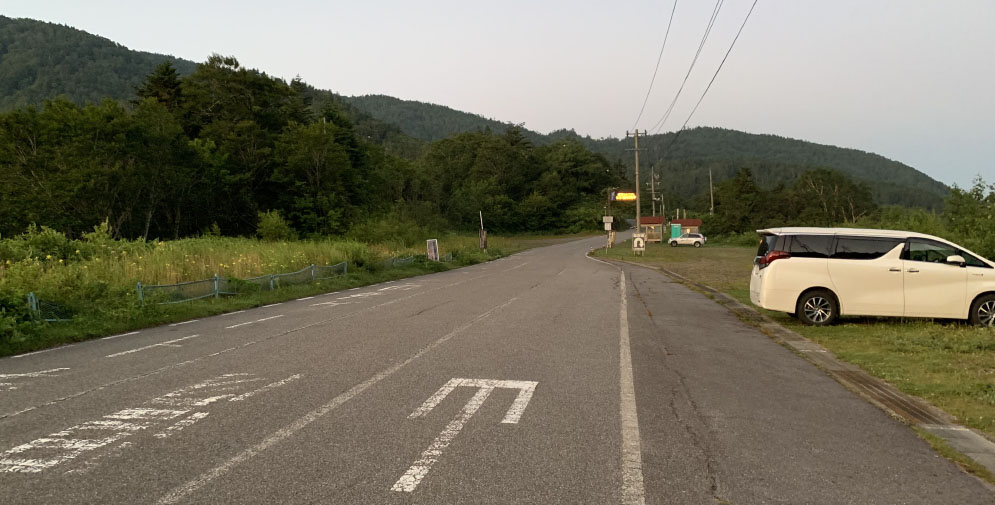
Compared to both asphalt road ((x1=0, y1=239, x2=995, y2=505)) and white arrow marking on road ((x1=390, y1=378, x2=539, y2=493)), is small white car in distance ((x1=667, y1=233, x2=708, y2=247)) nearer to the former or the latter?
asphalt road ((x1=0, y1=239, x2=995, y2=505))

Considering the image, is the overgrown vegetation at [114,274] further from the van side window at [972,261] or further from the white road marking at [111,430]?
the van side window at [972,261]

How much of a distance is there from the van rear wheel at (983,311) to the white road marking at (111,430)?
38.9 ft

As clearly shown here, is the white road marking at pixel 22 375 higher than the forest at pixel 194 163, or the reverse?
the forest at pixel 194 163

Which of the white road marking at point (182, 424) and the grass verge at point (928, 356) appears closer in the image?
the white road marking at point (182, 424)

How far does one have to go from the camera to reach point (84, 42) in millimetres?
117688

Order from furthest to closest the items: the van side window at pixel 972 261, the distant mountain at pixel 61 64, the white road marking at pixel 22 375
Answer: the distant mountain at pixel 61 64 → the van side window at pixel 972 261 → the white road marking at pixel 22 375

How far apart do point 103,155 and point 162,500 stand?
39.6 m

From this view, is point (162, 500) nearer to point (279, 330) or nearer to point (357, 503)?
point (357, 503)

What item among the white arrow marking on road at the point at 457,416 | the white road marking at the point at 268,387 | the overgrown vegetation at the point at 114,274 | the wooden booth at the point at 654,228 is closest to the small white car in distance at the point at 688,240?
the wooden booth at the point at 654,228

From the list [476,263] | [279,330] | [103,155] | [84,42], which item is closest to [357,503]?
[279,330]

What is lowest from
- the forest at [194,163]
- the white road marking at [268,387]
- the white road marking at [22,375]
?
the white road marking at [22,375]

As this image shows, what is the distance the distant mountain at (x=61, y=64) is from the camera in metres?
96.1

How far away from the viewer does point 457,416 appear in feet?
17.6

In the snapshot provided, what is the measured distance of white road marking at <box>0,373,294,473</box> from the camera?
426 centimetres
